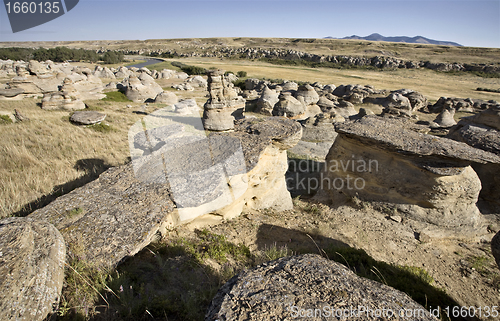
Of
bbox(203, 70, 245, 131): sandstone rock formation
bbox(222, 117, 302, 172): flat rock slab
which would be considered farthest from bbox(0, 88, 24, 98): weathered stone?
bbox(222, 117, 302, 172): flat rock slab

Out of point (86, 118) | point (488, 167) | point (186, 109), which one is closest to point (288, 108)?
point (186, 109)

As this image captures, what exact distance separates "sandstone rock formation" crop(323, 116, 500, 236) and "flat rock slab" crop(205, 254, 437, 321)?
3.73m

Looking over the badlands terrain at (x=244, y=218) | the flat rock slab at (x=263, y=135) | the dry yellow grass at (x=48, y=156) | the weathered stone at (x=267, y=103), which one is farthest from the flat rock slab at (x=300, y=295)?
the weathered stone at (x=267, y=103)

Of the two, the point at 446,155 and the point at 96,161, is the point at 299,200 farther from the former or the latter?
the point at 96,161

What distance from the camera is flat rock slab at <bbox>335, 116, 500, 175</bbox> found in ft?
15.3

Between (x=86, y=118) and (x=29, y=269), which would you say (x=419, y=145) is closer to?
(x=29, y=269)

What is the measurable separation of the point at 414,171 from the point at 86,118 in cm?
1318

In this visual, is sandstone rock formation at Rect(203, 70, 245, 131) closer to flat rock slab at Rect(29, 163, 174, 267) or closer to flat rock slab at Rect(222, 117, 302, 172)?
flat rock slab at Rect(222, 117, 302, 172)

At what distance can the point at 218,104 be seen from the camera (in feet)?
43.7

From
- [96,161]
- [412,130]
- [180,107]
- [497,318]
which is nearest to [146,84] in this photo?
[180,107]

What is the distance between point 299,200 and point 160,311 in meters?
4.89

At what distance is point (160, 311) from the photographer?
237 cm

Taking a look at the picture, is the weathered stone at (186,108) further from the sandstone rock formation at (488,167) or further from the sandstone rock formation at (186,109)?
the sandstone rock formation at (488,167)

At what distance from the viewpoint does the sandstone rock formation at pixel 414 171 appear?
4820 millimetres
